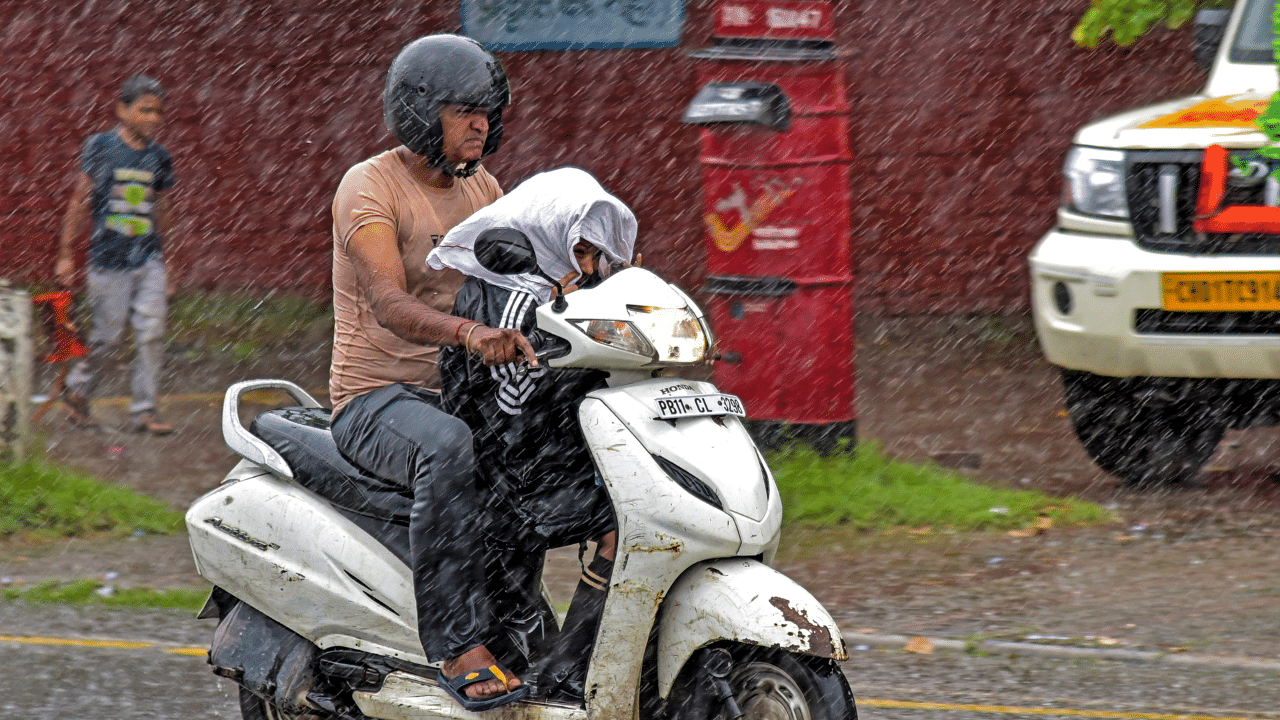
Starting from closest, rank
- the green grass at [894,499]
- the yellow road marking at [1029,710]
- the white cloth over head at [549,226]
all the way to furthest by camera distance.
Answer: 1. the white cloth over head at [549,226]
2. the yellow road marking at [1029,710]
3. the green grass at [894,499]

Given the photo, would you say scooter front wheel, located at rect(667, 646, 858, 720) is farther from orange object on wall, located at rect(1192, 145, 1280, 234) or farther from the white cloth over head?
orange object on wall, located at rect(1192, 145, 1280, 234)

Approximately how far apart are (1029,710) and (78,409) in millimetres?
6830

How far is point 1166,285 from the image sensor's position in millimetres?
7703

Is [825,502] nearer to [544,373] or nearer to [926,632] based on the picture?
[926,632]

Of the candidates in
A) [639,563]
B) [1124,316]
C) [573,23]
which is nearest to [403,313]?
[639,563]

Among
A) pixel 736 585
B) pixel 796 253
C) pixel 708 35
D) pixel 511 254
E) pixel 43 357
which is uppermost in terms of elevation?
pixel 511 254

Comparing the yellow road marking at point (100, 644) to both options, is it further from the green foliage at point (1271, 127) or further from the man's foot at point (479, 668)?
the green foliage at point (1271, 127)

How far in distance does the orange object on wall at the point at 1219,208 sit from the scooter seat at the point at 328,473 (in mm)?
4293

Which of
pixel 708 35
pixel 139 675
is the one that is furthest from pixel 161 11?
pixel 139 675

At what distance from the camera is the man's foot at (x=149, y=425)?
34.0 feet

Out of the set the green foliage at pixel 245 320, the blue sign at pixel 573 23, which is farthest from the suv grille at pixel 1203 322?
the green foliage at pixel 245 320

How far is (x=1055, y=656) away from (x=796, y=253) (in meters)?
2.88

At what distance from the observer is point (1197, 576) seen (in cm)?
701

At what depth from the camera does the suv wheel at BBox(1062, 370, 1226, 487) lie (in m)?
8.48
